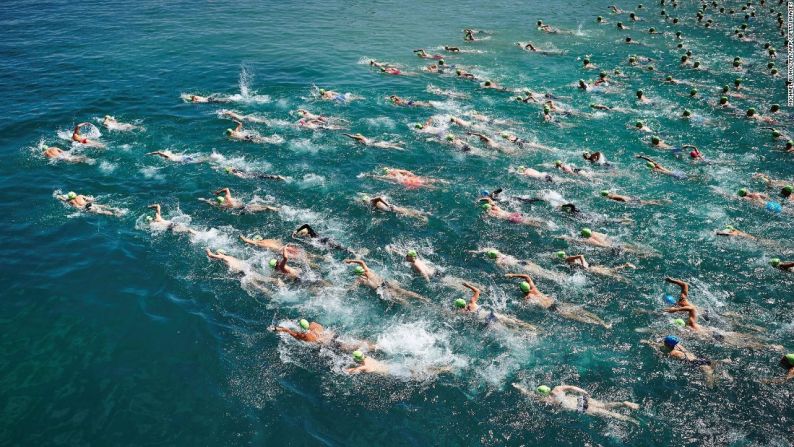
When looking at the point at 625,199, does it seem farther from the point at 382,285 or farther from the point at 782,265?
the point at 382,285

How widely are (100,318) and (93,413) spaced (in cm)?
460

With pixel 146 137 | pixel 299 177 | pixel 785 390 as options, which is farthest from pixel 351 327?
pixel 146 137

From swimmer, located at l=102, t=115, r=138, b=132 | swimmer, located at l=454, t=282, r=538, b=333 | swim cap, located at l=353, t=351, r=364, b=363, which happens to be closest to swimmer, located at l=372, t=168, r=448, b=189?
swimmer, located at l=454, t=282, r=538, b=333

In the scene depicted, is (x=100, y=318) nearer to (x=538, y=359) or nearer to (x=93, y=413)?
(x=93, y=413)

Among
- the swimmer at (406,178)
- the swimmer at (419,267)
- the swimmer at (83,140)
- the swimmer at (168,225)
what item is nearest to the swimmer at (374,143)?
the swimmer at (406,178)

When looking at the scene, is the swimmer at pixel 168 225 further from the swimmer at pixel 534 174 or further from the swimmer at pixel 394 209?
the swimmer at pixel 534 174

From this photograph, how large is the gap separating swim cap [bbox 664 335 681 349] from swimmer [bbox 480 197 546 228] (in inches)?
308

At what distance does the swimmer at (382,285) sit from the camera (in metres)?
18.8

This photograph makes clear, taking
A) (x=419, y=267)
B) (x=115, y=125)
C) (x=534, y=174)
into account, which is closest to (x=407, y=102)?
(x=534, y=174)

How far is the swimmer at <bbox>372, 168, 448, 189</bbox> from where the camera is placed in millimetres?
25984

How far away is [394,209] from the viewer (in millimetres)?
23969

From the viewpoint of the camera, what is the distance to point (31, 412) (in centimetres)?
1502

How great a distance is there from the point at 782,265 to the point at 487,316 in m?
12.4

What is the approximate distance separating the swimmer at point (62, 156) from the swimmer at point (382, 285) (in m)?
20.0
